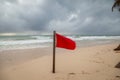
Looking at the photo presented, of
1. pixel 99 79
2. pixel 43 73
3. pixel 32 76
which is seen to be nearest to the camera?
pixel 99 79

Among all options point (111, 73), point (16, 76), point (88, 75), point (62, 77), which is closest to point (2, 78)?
point (16, 76)

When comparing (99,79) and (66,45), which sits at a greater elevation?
(66,45)

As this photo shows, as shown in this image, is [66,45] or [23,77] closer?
[23,77]

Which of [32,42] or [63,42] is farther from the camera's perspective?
[32,42]

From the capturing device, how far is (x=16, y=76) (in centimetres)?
519

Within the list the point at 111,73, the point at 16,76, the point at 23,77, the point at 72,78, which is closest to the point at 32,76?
the point at 23,77

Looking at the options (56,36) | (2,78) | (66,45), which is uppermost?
(56,36)

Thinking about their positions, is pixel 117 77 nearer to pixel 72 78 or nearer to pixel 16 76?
pixel 72 78

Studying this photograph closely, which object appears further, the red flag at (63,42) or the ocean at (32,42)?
the ocean at (32,42)

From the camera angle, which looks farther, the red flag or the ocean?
the ocean

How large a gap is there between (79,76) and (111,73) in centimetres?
140

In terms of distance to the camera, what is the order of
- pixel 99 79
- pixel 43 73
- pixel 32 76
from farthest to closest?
1. pixel 43 73
2. pixel 32 76
3. pixel 99 79

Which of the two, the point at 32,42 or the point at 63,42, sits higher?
the point at 63,42

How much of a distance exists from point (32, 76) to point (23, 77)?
349 millimetres
